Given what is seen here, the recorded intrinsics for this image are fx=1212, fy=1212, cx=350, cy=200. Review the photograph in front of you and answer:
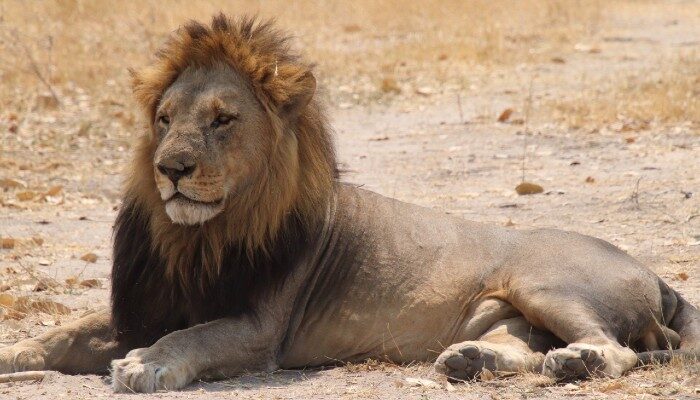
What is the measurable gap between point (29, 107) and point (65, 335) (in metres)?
7.03

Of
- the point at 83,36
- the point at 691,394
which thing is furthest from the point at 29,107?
the point at 691,394

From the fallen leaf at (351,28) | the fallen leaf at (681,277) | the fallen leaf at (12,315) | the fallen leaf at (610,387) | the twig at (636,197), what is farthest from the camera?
the fallen leaf at (351,28)

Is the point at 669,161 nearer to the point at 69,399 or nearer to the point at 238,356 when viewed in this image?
the point at 238,356

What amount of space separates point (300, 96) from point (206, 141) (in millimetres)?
473

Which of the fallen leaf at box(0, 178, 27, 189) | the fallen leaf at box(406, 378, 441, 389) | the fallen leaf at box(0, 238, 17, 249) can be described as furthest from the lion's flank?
the fallen leaf at box(0, 178, 27, 189)

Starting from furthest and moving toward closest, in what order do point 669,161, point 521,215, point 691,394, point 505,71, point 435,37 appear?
1. point 435,37
2. point 505,71
3. point 669,161
4. point 521,215
5. point 691,394

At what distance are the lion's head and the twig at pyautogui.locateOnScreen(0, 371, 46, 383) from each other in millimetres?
648

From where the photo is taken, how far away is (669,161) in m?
8.83

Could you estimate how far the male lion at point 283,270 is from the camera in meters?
4.71

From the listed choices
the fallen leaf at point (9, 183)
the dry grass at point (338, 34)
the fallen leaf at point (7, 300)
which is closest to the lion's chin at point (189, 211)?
the fallen leaf at point (7, 300)

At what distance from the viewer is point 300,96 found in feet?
16.2

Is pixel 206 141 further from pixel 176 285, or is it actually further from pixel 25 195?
pixel 25 195

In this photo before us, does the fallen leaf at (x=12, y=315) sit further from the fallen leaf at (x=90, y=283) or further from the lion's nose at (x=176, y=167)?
the lion's nose at (x=176, y=167)

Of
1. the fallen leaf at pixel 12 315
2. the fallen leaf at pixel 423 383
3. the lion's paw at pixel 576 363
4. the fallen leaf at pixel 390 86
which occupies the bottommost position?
the fallen leaf at pixel 12 315
